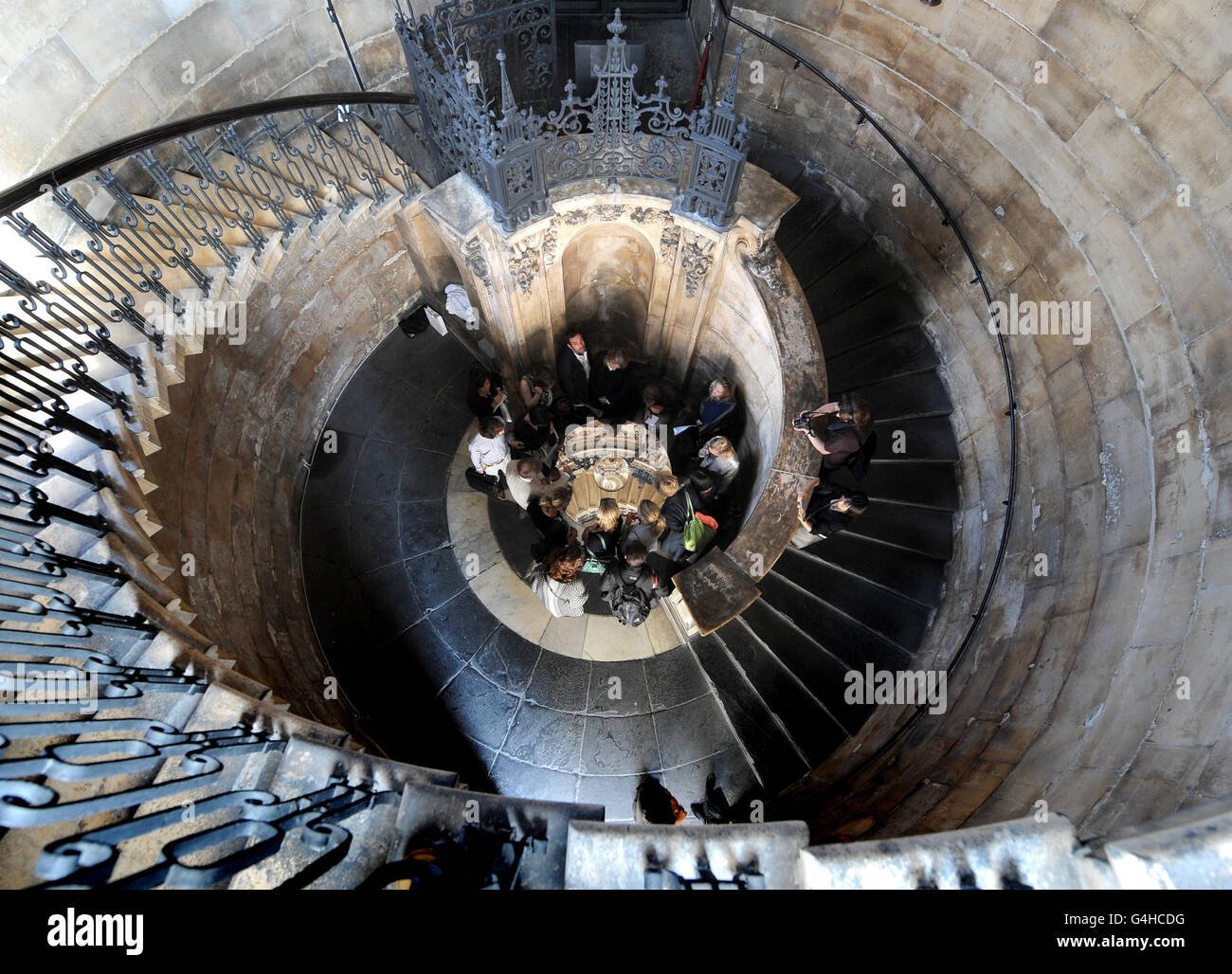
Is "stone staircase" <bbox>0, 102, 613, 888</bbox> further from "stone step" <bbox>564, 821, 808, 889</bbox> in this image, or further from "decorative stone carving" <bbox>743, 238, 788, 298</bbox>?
"decorative stone carving" <bbox>743, 238, 788, 298</bbox>

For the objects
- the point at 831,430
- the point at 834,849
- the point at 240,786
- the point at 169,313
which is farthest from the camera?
the point at 831,430

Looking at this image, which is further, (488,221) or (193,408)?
(488,221)

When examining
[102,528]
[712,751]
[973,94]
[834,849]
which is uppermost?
[973,94]

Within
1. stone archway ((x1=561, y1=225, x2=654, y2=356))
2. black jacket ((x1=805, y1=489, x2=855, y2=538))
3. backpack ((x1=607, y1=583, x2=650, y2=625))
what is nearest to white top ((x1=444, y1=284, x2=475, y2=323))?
stone archway ((x1=561, y1=225, x2=654, y2=356))

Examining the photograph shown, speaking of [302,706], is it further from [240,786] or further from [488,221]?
[488,221]

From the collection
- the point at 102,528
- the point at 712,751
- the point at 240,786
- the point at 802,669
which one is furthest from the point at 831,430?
the point at 102,528

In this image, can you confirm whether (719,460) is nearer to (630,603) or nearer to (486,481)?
(630,603)
